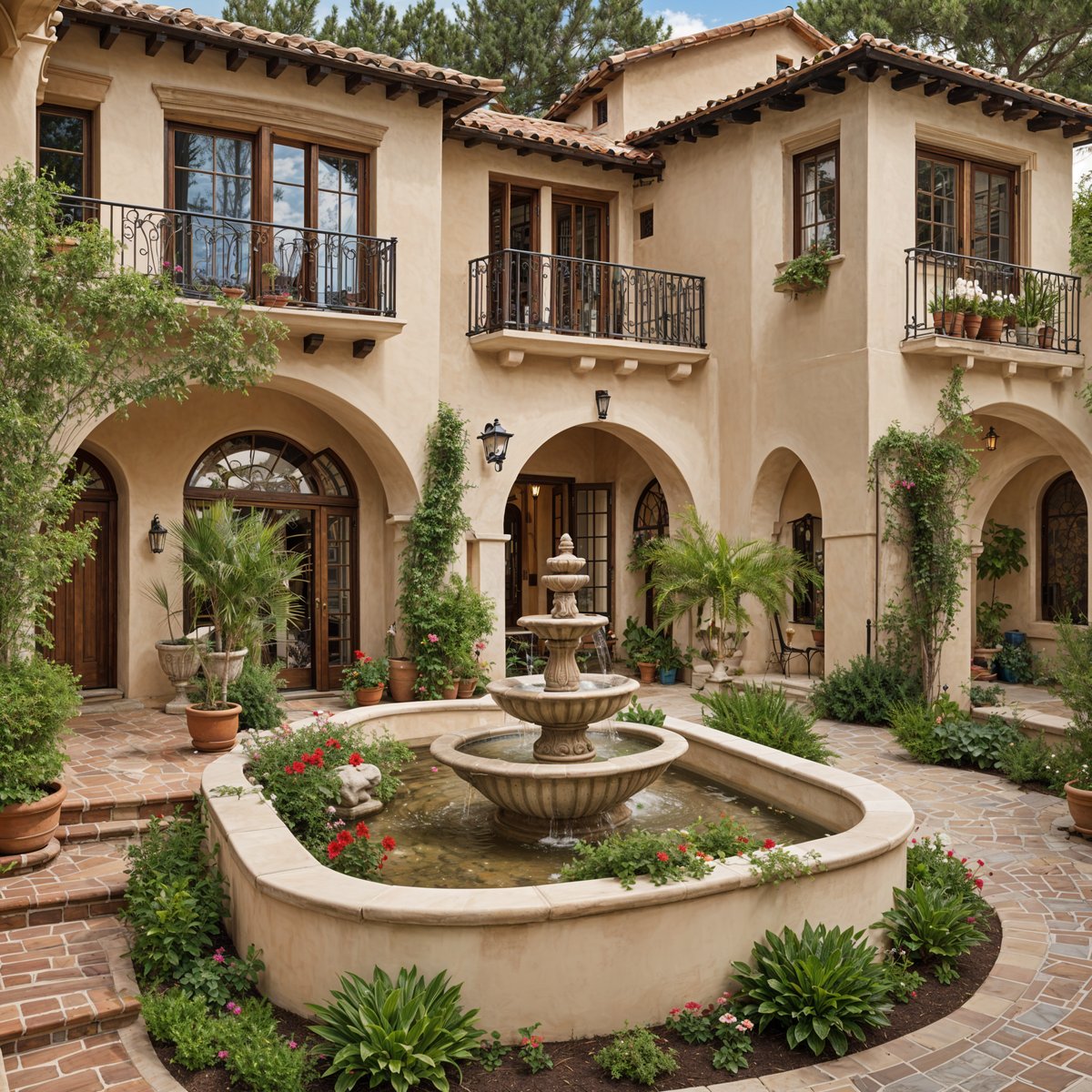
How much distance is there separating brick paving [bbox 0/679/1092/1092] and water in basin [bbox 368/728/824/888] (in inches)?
60.7

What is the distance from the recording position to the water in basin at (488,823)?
6.48 meters

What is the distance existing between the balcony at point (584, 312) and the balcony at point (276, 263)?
5.51ft

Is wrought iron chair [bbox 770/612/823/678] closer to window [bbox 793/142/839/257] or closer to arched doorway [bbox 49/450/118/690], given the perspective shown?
window [bbox 793/142/839/257]

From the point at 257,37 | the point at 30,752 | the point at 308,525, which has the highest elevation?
the point at 257,37

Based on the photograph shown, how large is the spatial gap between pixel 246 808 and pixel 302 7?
19.7 metres

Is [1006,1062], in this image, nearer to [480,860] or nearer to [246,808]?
[480,860]

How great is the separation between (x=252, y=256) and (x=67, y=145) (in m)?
2.20

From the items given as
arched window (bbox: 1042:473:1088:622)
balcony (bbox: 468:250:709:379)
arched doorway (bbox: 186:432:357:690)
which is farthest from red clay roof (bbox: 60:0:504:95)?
arched window (bbox: 1042:473:1088:622)

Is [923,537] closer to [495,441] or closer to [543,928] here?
[495,441]

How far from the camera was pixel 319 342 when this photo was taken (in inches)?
464

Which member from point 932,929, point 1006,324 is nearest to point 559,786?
point 932,929

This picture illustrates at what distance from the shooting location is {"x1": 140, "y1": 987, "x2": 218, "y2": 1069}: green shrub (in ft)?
15.2

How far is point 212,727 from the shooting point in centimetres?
970

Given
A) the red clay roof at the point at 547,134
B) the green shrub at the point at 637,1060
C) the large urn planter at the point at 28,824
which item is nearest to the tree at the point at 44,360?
the large urn planter at the point at 28,824
